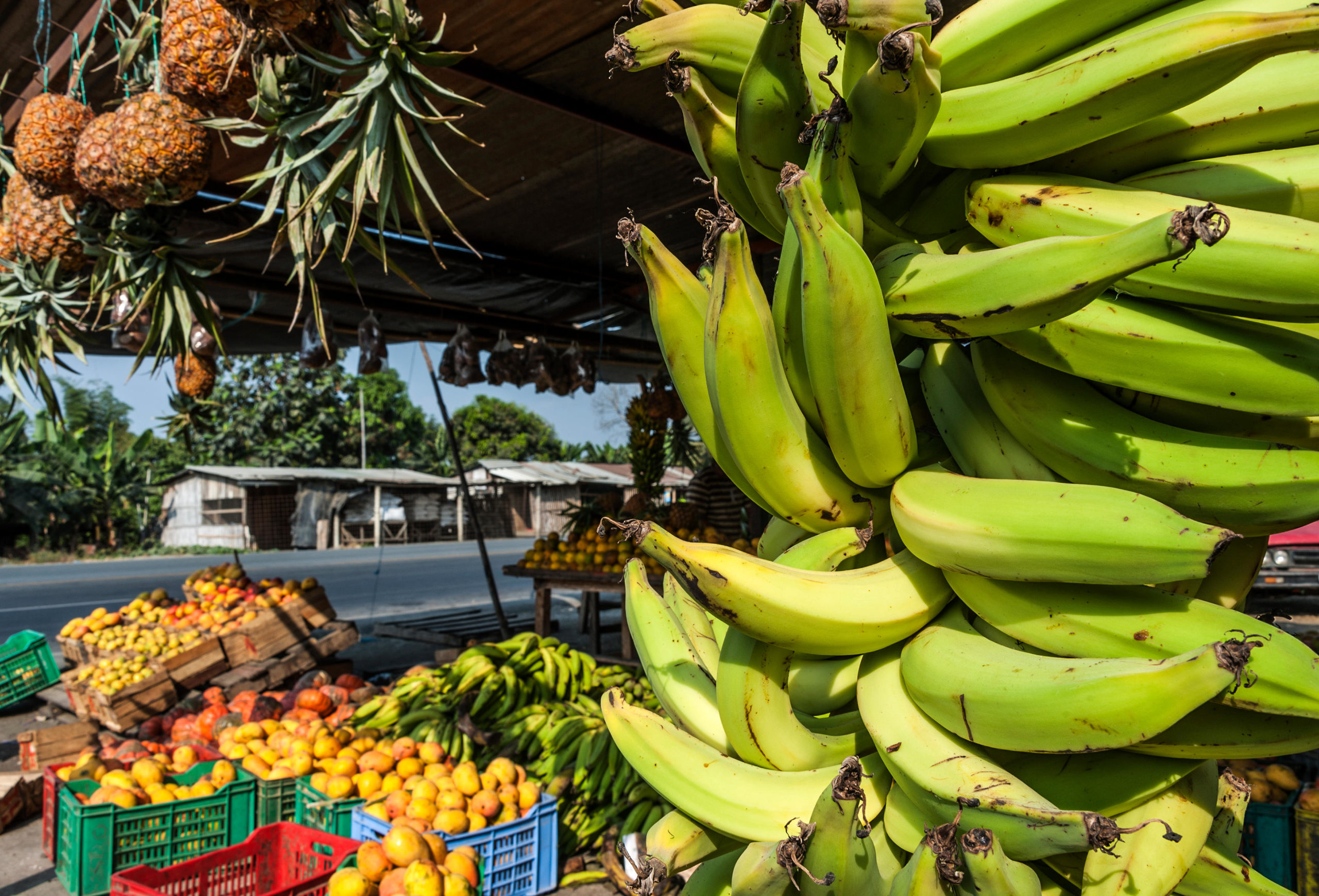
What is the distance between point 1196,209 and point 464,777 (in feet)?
10.9

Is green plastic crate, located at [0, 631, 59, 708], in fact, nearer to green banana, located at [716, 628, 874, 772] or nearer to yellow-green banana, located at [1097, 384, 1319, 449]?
green banana, located at [716, 628, 874, 772]

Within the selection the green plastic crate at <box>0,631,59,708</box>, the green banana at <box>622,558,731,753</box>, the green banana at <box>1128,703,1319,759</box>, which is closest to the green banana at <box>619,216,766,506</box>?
the green banana at <box>622,558,731,753</box>

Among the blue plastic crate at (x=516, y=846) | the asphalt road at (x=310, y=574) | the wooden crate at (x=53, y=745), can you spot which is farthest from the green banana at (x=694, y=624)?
the asphalt road at (x=310, y=574)

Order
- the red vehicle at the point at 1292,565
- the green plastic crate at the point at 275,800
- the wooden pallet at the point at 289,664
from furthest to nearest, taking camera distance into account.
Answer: the red vehicle at the point at 1292,565 < the wooden pallet at the point at 289,664 < the green plastic crate at the point at 275,800

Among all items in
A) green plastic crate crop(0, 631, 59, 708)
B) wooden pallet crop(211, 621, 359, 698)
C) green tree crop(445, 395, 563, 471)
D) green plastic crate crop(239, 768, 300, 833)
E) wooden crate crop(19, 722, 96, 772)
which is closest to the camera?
green plastic crate crop(239, 768, 300, 833)

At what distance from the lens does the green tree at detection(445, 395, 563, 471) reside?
37.2 m

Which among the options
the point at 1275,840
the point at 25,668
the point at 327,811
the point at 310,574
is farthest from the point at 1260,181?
the point at 310,574

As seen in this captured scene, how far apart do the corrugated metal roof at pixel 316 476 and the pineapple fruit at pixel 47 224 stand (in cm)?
2352

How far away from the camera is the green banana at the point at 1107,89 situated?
61cm

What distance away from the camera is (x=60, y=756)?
187 inches

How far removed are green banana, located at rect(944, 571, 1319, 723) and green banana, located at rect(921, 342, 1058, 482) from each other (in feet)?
0.44

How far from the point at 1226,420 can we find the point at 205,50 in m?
3.46

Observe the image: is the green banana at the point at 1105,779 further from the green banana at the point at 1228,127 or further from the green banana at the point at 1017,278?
the green banana at the point at 1228,127

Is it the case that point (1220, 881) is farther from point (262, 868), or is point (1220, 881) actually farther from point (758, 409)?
point (262, 868)
